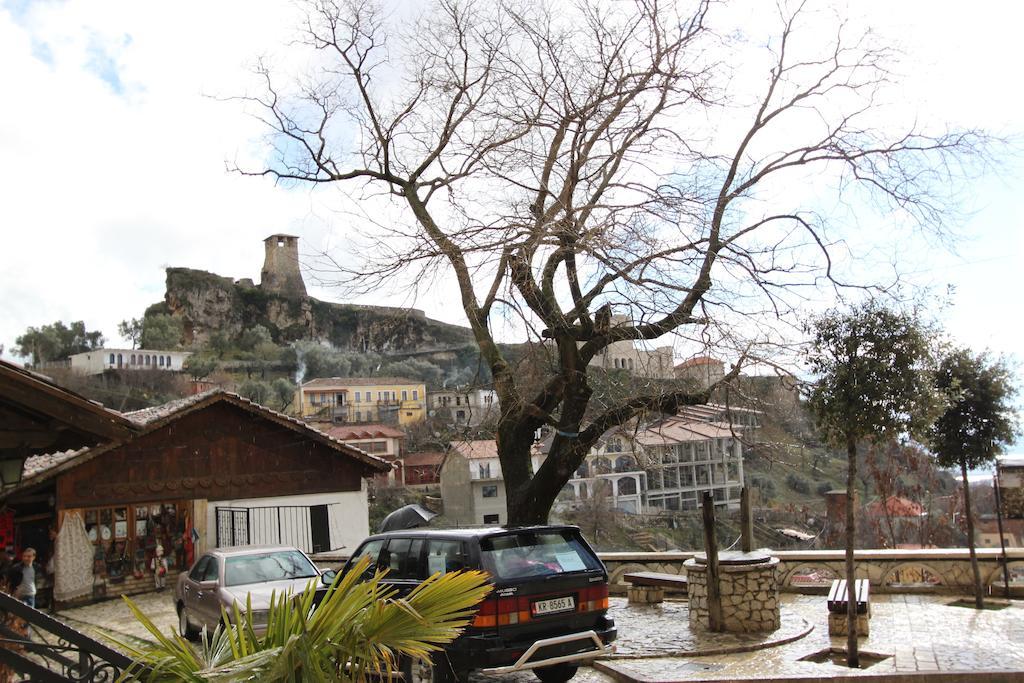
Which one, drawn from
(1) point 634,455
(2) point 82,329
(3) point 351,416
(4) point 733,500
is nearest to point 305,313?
(2) point 82,329

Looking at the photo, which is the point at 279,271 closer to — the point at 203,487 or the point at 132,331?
the point at 132,331

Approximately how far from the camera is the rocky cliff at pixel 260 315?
118250 millimetres

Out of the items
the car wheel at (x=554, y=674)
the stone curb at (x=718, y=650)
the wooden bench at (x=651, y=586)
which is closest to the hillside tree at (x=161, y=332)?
the wooden bench at (x=651, y=586)

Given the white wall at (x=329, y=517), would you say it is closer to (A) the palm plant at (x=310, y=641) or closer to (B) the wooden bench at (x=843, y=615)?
(B) the wooden bench at (x=843, y=615)

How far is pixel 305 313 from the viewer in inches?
5034

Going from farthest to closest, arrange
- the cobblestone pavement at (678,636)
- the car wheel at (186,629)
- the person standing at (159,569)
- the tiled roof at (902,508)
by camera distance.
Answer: the tiled roof at (902,508) < the person standing at (159,569) < the car wheel at (186,629) < the cobblestone pavement at (678,636)

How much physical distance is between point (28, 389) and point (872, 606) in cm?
1028

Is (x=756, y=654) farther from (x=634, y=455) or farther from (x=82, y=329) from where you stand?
(x=82, y=329)

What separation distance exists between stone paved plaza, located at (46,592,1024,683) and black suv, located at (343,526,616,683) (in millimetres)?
683

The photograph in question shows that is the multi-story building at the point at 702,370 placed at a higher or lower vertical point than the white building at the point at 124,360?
lower

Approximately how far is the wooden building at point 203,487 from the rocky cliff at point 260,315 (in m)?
90.2

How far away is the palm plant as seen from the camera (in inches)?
152

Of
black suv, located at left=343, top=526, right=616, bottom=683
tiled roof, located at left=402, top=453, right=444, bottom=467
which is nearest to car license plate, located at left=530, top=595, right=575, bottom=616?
black suv, located at left=343, top=526, right=616, bottom=683

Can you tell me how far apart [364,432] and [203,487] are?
50.1 m
